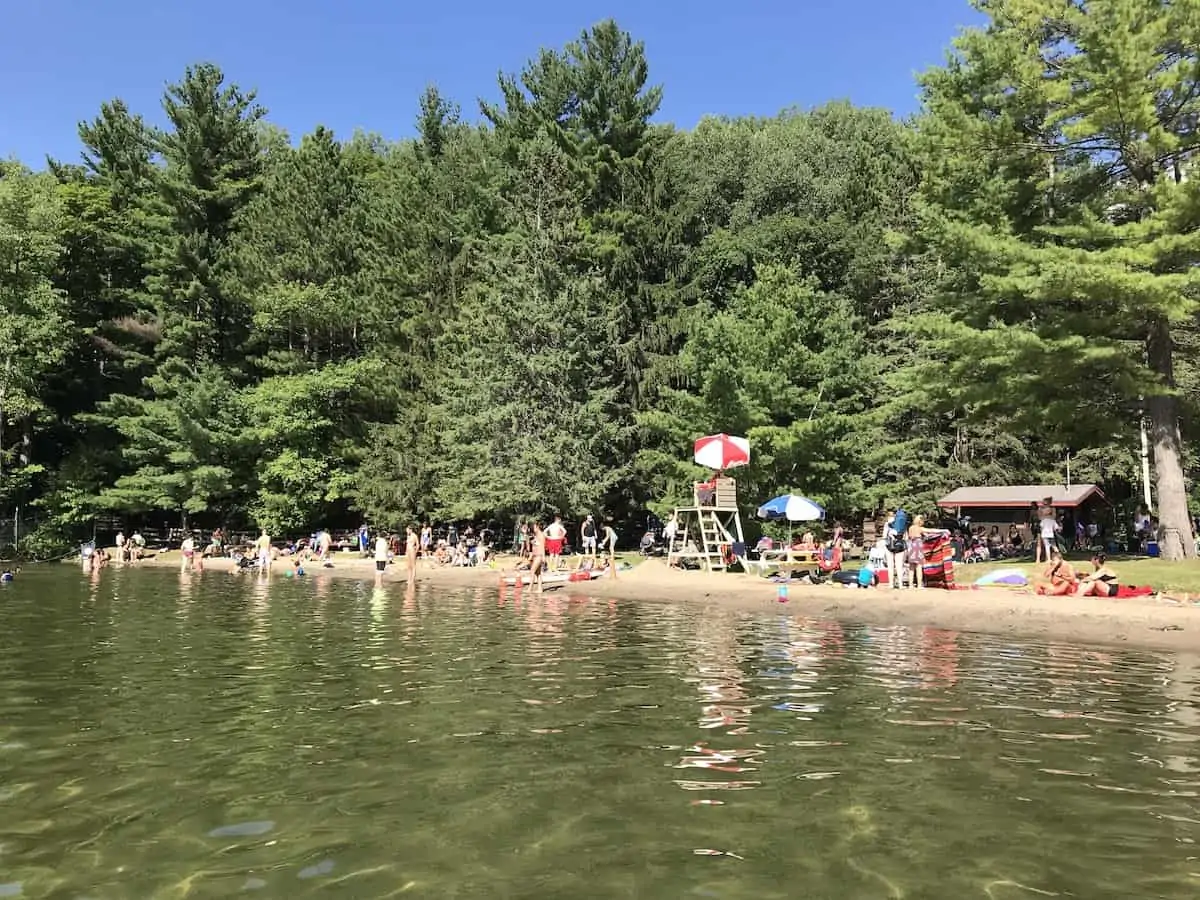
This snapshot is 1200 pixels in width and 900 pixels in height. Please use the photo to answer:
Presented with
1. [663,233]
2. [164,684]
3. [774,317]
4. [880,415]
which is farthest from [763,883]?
[663,233]

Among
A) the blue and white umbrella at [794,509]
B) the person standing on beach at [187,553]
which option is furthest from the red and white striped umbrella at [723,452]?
the person standing on beach at [187,553]

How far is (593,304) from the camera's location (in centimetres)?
4056

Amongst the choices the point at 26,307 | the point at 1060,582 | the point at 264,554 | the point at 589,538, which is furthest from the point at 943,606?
the point at 26,307

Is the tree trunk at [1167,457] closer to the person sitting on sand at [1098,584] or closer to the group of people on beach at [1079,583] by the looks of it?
the group of people on beach at [1079,583]

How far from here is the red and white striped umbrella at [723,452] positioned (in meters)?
29.3

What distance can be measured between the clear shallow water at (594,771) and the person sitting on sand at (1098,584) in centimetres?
517

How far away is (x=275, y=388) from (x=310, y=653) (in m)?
35.1

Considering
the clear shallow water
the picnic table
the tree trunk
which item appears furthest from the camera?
the picnic table

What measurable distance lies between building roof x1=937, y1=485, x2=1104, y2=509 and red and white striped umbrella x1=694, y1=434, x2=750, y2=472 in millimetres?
15271

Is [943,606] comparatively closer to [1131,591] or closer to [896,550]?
[896,550]

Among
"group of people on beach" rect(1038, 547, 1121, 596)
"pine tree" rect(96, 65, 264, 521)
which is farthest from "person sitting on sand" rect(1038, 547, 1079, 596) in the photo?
"pine tree" rect(96, 65, 264, 521)

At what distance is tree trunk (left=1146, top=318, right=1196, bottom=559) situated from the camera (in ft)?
72.0

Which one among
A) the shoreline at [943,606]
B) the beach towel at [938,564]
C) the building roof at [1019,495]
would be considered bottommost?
the shoreline at [943,606]

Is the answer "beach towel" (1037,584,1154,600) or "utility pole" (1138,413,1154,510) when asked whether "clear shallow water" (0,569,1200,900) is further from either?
"utility pole" (1138,413,1154,510)
